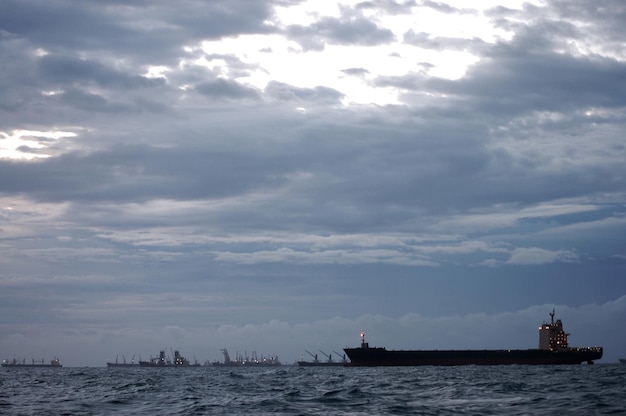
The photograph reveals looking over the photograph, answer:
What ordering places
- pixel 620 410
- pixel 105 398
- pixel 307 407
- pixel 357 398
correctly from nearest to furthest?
pixel 620 410, pixel 307 407, pixel 357 398, pixel 105 398

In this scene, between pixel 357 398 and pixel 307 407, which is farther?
pixel 357 398

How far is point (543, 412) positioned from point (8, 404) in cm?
5687

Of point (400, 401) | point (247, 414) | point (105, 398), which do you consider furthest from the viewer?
point (105, 398)

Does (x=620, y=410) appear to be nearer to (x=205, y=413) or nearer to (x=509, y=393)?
(x=509, y=393)

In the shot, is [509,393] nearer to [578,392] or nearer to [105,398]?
[578,392]

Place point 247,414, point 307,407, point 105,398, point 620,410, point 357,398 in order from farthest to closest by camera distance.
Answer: point 105,398 → point 357,398 → point 307,407 → point 247,414 → point 620,410

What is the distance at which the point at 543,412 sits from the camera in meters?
61.2

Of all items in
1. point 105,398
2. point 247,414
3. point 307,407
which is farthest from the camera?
point 105,398

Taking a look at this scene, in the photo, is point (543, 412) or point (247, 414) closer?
point (543, 412)

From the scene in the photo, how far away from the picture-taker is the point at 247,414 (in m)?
66.4

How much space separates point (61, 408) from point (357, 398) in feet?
104

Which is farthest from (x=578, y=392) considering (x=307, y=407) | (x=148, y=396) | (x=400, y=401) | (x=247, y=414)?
(x=148, y=396)

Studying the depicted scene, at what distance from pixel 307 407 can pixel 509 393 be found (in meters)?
25.6

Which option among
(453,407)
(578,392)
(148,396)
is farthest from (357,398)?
(148,396)
